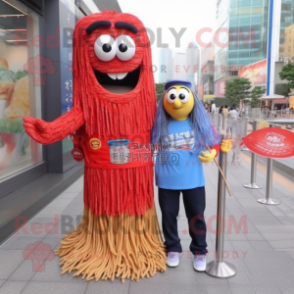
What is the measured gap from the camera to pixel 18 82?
14.5 ft

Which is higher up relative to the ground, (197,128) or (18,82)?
(18,82)

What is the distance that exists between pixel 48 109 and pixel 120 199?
3.21 meters

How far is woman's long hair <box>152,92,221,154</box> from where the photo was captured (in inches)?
90.6

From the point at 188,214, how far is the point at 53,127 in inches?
45.0

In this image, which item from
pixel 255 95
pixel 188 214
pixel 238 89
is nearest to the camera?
pixel 188 214

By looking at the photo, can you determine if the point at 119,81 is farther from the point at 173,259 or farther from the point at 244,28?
the point at 244,28

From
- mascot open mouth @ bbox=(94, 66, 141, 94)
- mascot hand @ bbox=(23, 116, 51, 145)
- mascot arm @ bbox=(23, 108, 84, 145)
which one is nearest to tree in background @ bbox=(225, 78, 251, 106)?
mascot open mouth @ bbox=(94, 66, 141, 94)

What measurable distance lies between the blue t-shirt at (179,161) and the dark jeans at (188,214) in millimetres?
73

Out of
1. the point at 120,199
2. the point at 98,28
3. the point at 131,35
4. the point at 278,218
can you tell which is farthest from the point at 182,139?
the point at 278,218

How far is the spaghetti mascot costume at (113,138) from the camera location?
2.22m

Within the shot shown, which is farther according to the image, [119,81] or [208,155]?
[119,81]

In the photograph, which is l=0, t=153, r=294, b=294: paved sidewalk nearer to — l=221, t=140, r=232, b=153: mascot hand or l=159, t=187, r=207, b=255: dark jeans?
l=159, t=187, r=207, b=255: dark jeans

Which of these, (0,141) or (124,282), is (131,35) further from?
(0,141)

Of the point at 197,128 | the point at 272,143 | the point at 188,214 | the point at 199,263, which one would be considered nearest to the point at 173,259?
the point at 199,263
